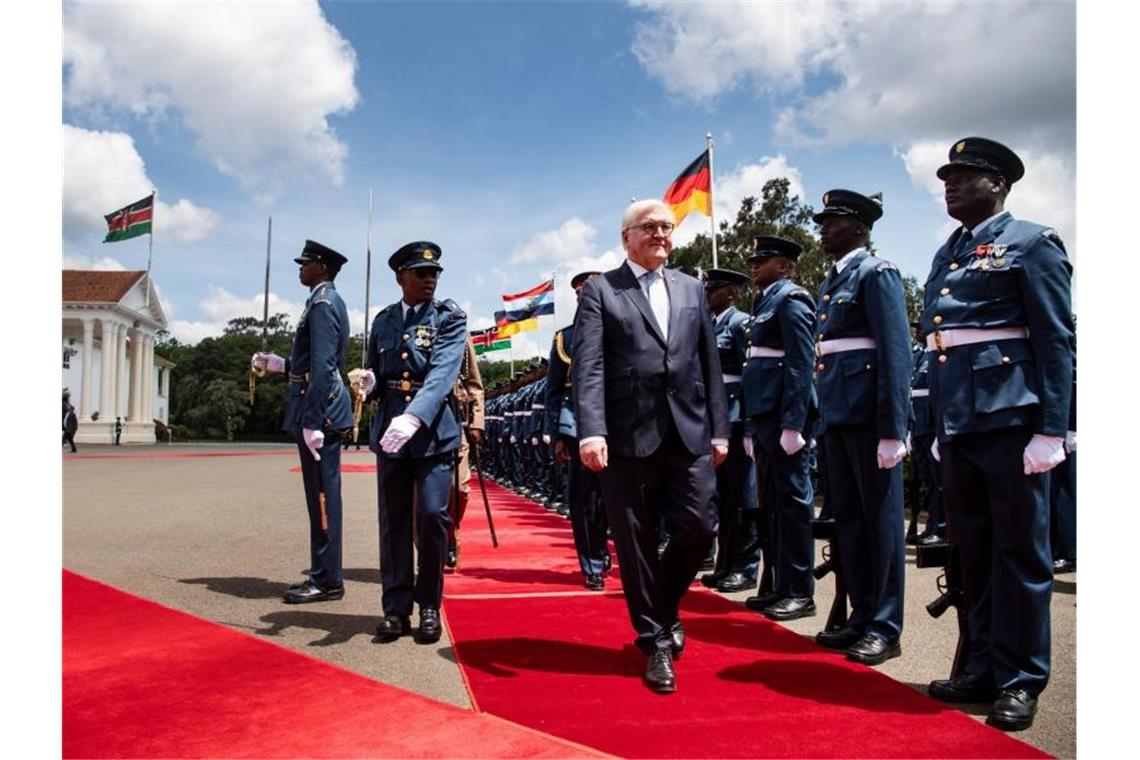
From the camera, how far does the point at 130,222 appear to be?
124 feet

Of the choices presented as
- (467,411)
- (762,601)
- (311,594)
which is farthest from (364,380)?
(762,601)

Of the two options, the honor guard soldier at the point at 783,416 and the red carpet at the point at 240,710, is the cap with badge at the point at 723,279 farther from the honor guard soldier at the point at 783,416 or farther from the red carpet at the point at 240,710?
the red carpet at the point at 240,710

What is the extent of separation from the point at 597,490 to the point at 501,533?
126 inches

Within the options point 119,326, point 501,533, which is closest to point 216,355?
point 119,326

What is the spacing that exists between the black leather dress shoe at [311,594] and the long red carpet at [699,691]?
31.1 inches

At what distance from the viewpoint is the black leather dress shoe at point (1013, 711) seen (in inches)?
126

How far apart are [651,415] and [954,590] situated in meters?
1.54

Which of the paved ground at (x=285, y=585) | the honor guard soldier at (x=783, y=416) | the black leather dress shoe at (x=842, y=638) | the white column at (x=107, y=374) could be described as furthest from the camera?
the white column at (x=107, y=374)

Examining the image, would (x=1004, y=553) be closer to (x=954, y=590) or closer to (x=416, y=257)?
(x=954, y=590)

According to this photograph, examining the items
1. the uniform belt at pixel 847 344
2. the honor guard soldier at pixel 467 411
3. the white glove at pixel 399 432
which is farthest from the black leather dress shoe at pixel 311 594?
the uniform belt at pixel 847 344

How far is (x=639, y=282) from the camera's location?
420 centimetres

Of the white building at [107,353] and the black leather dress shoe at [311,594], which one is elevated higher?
the white building at [107,353]

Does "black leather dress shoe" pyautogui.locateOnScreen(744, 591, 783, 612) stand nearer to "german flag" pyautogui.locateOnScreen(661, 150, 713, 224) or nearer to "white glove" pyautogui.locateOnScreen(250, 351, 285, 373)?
"white glove" pyautogui.locateOnScreen(250, 351, 285, 373)

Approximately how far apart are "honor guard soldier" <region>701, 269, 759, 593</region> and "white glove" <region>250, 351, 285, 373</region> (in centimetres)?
306
